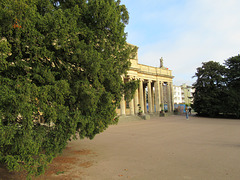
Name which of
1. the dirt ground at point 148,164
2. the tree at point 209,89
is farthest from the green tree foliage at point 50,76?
the tree at point 209,89

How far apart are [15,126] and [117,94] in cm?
368

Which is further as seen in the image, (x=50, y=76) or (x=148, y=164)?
(x=148, y=164)

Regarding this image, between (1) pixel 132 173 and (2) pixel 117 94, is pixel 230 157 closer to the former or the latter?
(1) pixel 132 173

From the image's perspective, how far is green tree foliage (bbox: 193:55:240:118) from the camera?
92.4 feet

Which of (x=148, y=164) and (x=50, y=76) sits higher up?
(x=50, y=76)

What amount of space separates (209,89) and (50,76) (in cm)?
3153

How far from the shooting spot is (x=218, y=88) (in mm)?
30406

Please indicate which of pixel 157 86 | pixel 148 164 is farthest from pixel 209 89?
pixel 148 164

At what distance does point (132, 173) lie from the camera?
17.8 feet

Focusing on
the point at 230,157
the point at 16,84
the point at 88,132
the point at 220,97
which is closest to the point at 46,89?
the point at 16,84

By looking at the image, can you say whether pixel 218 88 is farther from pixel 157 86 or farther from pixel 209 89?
pixel 157 86

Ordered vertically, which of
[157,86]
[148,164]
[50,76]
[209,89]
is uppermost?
[157,86]

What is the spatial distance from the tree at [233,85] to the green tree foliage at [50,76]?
1042 inches

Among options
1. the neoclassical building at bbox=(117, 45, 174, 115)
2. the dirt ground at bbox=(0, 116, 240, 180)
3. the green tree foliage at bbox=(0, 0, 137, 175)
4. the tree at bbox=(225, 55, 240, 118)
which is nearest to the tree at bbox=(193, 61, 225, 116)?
the tree at bbox=(225, 55, 240, 118)
